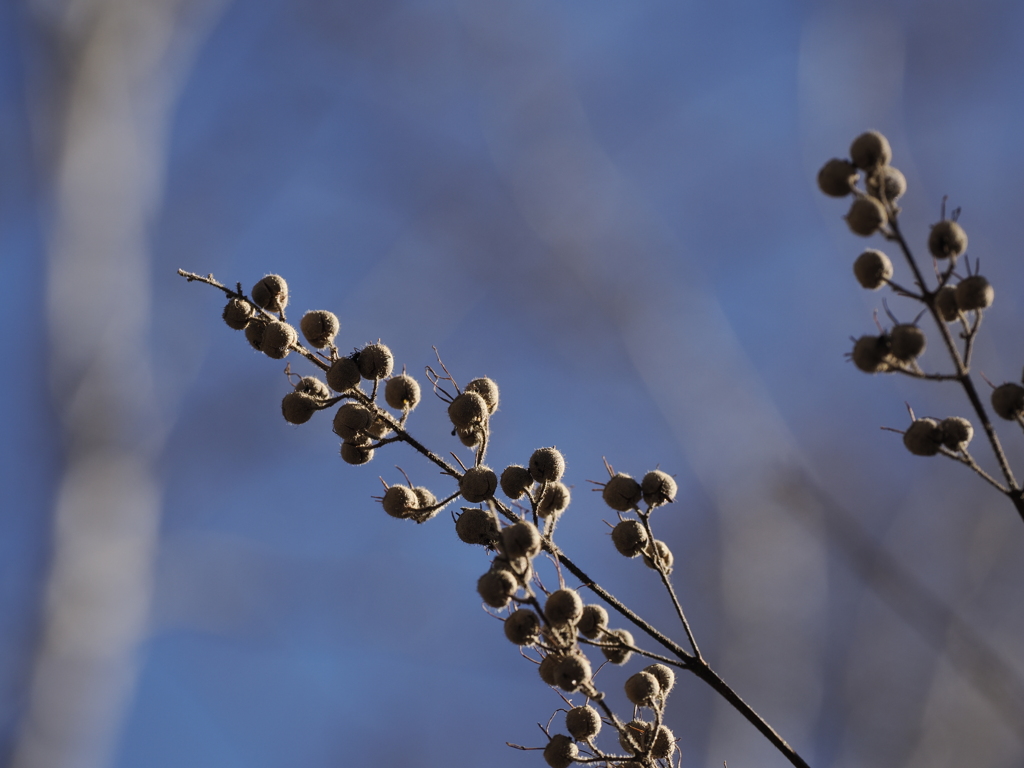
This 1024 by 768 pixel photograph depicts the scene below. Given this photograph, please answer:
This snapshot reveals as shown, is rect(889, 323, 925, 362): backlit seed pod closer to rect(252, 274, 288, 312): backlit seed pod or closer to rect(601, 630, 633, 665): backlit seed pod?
rect(601, 630, 633, 665): backlit seed pod

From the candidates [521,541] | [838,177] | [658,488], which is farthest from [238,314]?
[838,177]

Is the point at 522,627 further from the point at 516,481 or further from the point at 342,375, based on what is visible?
the point at 342,375

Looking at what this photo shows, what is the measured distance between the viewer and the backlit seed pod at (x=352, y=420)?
134 centimetres

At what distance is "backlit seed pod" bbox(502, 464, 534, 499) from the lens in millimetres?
1378

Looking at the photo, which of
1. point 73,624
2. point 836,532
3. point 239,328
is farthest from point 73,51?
point 836,532

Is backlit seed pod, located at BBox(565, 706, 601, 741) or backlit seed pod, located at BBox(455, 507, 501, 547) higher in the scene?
backlit seed pod, located at BBox(455, 507, 501, 547)

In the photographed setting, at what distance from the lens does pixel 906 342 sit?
42.0 inches

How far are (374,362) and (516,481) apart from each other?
0.32m

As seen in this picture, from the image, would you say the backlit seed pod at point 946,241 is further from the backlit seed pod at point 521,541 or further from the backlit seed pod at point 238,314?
the backlit seed pod at point 238,314

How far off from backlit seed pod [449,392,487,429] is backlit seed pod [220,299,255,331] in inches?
16.1

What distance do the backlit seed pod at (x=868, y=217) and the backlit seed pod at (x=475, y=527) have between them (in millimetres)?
686

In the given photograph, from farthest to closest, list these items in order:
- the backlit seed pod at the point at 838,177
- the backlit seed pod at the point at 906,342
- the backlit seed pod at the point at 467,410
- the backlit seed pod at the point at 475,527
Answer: the backlit seed pod at the point at 467,410 < the backlit seed pod at the point at 475,527 < the backlit seed pod at the point at 838,177 < the backlit seed pod at the point at 906,342

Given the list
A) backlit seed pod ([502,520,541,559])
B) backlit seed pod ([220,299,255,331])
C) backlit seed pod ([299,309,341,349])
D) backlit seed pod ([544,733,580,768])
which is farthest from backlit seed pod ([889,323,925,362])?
backlit seed pod ([220,299,255,331])

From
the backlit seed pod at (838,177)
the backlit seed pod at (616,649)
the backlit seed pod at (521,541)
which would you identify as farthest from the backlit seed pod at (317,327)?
the backlit seed pod at (838,177)
